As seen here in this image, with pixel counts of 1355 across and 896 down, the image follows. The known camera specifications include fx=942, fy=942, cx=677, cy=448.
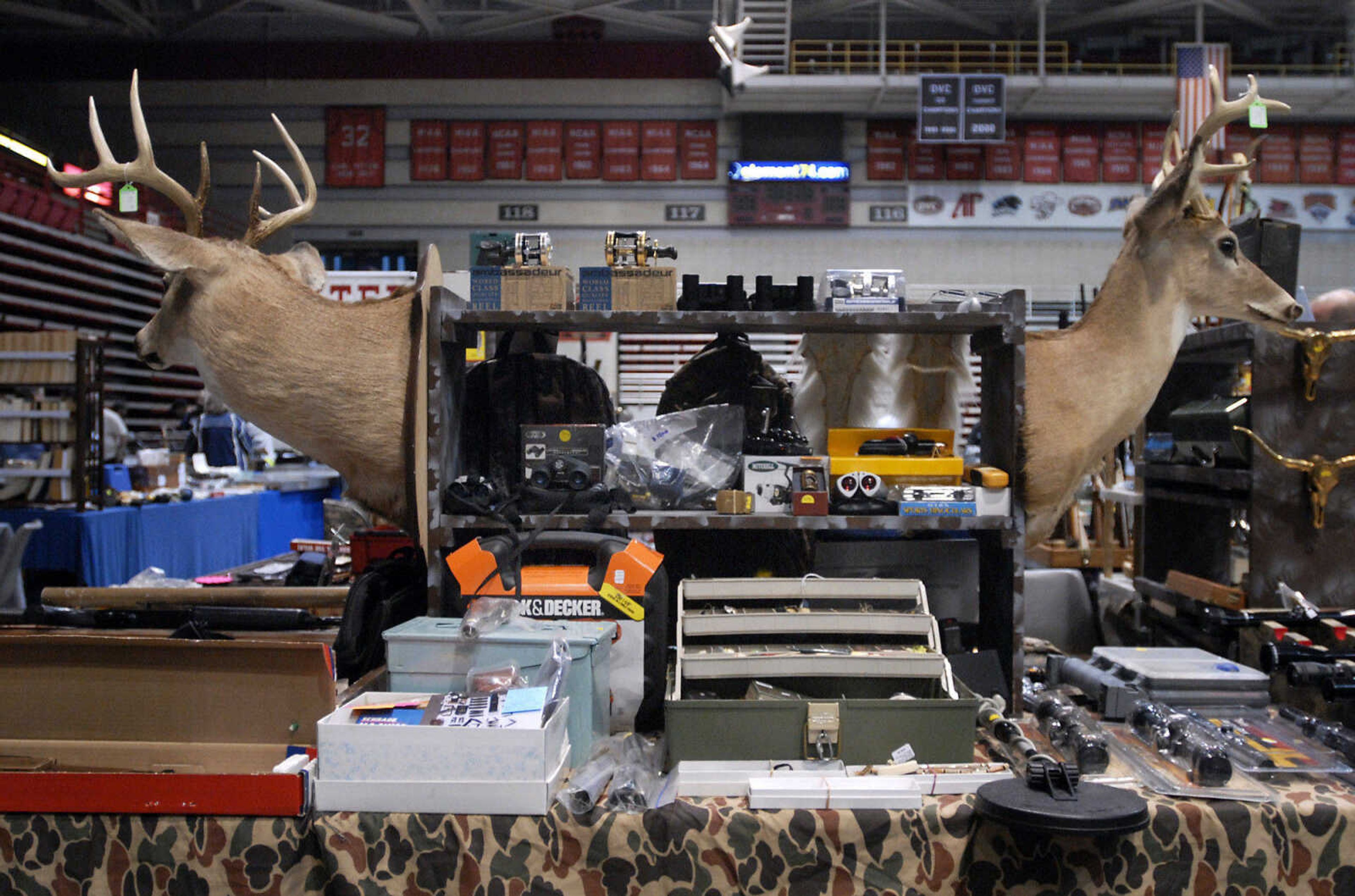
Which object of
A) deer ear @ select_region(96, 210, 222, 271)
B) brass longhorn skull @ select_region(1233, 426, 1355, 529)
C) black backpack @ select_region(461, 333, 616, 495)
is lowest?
brass longhorn skull @ select_region(1233, 426, 1355, 529)

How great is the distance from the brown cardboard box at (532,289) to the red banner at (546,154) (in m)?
8.73

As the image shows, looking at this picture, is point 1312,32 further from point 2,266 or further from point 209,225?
point 2,266

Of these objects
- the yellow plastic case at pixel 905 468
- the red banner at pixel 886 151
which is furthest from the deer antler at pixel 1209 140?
the red banner at pixel 886 151

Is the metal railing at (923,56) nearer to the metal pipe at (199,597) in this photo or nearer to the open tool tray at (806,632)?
the metal pipe at (199,597)

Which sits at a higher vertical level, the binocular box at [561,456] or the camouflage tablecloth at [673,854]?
the binocular box at [561,456]

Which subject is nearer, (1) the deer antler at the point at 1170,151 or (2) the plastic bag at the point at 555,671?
(2) the plastic bag at the point at 555,671

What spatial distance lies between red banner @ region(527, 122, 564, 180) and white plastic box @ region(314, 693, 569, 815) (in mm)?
9630

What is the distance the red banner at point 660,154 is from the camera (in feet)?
34.5

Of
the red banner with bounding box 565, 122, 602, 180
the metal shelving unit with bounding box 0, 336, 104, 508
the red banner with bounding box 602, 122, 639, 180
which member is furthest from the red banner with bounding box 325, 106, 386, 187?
the metal shelving unit with bounding box 0, 336, 104, 508

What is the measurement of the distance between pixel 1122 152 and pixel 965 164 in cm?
171

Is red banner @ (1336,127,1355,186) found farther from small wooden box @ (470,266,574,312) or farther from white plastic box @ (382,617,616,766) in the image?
white plastic box @ (382,617,616,766)

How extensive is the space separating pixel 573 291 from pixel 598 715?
105 centimetres

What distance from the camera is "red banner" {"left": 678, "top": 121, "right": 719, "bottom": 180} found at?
1052 centimetres

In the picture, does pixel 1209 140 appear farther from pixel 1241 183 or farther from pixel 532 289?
pixel 532 289
